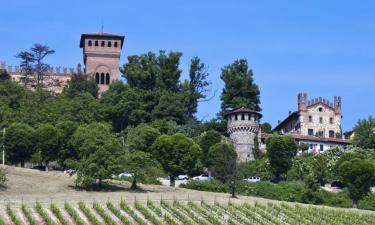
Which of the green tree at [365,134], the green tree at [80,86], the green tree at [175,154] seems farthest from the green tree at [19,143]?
the green tree at [365,134]

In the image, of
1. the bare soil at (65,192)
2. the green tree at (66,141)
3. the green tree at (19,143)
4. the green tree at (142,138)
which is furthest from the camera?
the green tree at (142,138)

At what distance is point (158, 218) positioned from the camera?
53.2 metres

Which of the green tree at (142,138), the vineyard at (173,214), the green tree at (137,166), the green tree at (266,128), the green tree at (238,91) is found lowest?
the vineyard at (173,214)

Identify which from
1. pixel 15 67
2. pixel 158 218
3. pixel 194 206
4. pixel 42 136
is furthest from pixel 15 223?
pixel 15 67

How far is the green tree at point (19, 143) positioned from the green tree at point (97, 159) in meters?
10.1

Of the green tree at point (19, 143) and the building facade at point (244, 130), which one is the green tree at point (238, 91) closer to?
the building facade at point (244, 130)

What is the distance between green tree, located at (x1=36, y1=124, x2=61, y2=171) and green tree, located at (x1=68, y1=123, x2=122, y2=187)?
8.94 m

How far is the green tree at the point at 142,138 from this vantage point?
79537 mm

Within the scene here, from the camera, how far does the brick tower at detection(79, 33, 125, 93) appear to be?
358ft

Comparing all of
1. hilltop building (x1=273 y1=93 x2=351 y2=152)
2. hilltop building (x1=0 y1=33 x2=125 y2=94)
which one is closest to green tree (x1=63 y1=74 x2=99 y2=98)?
hilltop building (x1=0 y1=33 x2=125 y2=94)

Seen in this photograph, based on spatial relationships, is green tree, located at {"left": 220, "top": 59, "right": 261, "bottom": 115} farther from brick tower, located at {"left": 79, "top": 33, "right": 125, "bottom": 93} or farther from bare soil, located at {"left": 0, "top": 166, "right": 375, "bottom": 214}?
bare soil, located at {"left": 0, "top": 166, "right": 375, "bottom": 214}

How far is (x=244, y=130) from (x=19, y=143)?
21136 millimetres

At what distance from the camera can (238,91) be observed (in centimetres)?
9375

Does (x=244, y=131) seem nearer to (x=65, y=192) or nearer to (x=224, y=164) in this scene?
(x=224, y=164)
